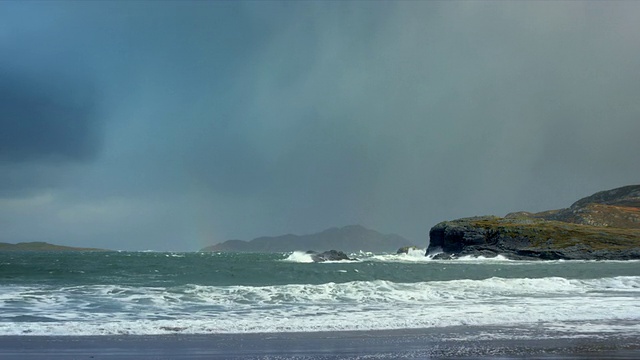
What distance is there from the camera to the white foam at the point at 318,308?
61.2ft

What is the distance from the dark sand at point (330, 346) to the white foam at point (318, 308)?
1.36 m

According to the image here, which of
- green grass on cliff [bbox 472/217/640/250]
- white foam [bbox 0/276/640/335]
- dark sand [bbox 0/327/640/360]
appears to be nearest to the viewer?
dark sand [bbox 0/327/640/360]

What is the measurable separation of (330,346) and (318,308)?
958 cm

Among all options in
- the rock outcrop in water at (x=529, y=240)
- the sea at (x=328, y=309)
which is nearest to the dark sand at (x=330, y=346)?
the sea at (x=328, y=309)

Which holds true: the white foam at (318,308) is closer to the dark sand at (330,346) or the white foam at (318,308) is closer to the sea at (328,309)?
the sea at (328,309)

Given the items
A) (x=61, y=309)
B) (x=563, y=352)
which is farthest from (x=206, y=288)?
(x=563, y=352)

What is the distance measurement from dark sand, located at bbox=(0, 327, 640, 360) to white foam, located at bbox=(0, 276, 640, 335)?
4.46ft

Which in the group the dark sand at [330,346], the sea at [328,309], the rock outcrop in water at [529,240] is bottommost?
the dark sand at [330,346]

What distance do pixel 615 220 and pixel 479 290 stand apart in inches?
6112

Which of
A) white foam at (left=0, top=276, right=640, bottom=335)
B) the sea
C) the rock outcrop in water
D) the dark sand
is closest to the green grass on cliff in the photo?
the rock outcrop in water

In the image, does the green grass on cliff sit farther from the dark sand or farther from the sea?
the dark sand

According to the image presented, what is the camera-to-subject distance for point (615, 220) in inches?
6550

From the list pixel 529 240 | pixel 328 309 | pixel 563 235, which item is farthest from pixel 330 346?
pixel 563 235

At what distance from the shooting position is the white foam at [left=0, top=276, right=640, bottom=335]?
18641 mm
